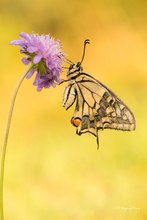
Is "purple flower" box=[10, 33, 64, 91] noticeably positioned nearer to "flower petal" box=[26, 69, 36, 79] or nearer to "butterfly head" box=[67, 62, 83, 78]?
"flower petal" box=[26, 69, 36, 79]

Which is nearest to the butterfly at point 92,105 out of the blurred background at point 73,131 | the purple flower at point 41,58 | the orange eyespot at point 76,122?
the orange eyespot at point 76,122

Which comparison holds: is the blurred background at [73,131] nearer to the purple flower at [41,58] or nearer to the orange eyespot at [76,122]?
the orange eyespot at [76,122]

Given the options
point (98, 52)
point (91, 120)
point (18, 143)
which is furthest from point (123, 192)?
point (98, 52)

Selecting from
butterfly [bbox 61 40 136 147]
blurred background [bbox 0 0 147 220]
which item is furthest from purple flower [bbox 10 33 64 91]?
blurred background [bbox 0 0 147 220]

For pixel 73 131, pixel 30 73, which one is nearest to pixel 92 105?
pixel 30 73

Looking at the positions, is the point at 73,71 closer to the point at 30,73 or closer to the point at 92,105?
the point at 92,105

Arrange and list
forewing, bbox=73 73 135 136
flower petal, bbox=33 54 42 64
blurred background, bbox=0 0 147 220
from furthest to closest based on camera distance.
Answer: blurred background, bbox=0 0 147 220, forewing, bbox=73 73 135 136, flower petal, bbox=33 54 42 64
